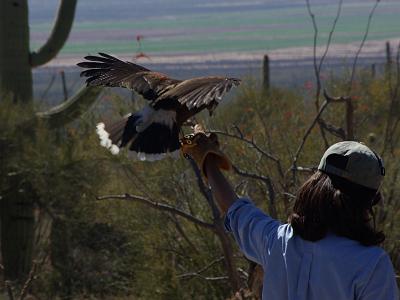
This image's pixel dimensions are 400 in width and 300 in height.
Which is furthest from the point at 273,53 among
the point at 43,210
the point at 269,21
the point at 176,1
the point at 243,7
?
the point at 176,1

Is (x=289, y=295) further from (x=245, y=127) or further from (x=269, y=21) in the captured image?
(x=269, y=21)

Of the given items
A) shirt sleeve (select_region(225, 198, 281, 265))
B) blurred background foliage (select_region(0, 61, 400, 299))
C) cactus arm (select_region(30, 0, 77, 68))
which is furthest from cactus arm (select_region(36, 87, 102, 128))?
shirt sleeve (select_region(225, 198, 281, 265))

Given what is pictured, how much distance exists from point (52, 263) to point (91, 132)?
55.2 inches

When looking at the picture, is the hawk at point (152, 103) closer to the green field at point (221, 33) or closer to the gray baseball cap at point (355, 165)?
the gray baseball cap at point (355, 165)

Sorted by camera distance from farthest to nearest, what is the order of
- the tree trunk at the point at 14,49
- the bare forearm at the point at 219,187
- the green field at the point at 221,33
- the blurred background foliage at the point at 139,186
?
the green field at the point at 221,33, the tree trunk at the point at 14,49, the blurred background foliage at the point at 139,186, the bare forearm at the point at 219,187

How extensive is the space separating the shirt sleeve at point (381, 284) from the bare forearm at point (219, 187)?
1.61ft

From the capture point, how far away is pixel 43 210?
10.7 metres

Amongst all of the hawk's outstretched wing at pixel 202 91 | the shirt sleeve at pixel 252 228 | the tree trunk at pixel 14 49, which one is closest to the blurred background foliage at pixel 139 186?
the tree trunk at pixel 14 49

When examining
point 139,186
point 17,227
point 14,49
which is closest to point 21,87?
point 14,49

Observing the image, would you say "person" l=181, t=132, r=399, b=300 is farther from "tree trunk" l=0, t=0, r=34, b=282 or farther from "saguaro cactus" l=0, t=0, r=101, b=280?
"tree trunk" l=0, t=0, r=34, b=282

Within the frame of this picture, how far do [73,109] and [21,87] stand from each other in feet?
2.14

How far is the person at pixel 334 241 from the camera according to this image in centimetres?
237

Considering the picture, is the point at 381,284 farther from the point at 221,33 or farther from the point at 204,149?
the point at 221,33

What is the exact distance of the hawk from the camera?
3.13 metres
